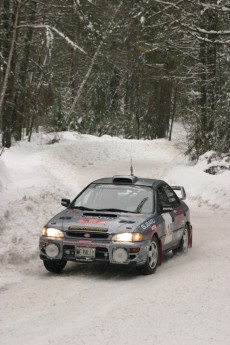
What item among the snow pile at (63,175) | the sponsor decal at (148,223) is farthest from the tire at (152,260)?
the snow pile at (63,175)

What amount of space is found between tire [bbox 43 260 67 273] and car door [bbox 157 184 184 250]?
5.90 feet

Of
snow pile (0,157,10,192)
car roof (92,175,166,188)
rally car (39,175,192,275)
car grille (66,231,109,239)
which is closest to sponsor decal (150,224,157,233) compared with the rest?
rally car (39,175,192,275)

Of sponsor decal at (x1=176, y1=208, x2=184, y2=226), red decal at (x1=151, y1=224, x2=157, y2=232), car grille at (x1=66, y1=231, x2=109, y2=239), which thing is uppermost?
red decal at (x1=151, y1=224, x2=157, y2=232)

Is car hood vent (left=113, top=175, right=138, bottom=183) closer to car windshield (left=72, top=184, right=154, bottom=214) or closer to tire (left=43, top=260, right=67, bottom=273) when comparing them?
car windshield (left=72, top=184, right=154, bottom=214)

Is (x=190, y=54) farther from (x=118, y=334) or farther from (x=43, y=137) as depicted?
(x=118, y=334)

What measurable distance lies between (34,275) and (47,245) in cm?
60

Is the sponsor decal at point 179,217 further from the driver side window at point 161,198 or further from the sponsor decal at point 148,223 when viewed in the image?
the sponsor decal at point 148,223

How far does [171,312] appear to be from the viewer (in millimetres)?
7152

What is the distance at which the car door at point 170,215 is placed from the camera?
33.5 ft

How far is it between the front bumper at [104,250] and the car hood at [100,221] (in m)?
0.20

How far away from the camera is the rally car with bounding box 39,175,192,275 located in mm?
8976

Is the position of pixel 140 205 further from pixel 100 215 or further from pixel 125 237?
pixel 125 237

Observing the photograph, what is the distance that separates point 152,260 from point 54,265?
63.4 inches

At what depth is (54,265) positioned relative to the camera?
958 cm
